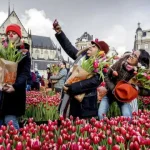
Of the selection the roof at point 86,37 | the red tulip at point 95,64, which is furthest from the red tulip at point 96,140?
the roof at point 86,37

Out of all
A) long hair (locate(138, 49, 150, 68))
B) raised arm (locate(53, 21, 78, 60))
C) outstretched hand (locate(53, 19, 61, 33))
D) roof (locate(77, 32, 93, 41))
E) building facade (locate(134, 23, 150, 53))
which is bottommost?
long hair (locate(138, 49, 150, 68))

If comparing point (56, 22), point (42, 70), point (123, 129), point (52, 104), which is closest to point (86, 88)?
point (56, 22)

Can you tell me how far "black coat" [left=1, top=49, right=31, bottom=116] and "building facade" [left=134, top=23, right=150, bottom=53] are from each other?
78.2m

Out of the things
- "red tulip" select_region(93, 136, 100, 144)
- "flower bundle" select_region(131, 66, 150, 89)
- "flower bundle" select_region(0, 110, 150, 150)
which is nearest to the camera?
"flower bundle" select_region(0, 110, 150, 150)

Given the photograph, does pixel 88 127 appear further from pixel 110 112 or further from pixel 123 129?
pixel 110 112

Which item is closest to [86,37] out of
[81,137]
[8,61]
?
[8,61]

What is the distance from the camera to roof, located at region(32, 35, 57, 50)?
87175mm

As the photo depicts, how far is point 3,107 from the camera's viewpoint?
12.8 ft

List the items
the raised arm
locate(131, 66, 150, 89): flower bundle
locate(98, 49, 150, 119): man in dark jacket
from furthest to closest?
locate(131, 66, 150, 89): flower bundle → locate(98, 49, 150, 119): man in dark jacket → the raised arm

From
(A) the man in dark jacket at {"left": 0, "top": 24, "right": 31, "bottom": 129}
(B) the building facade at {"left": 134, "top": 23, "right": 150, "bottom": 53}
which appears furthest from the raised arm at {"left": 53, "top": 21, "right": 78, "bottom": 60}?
(B) the building facade at {"left": 134, "top": 23, "right": 150, "bottom": 53}

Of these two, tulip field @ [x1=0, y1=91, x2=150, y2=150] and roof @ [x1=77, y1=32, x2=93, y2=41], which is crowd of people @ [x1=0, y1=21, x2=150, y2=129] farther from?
roof @ [x1=77, y1=32, x2=93, y2=41]

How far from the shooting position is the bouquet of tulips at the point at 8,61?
3674 mm

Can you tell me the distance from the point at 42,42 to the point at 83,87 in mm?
85502

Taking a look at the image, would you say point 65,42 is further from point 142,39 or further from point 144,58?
point 142,39
